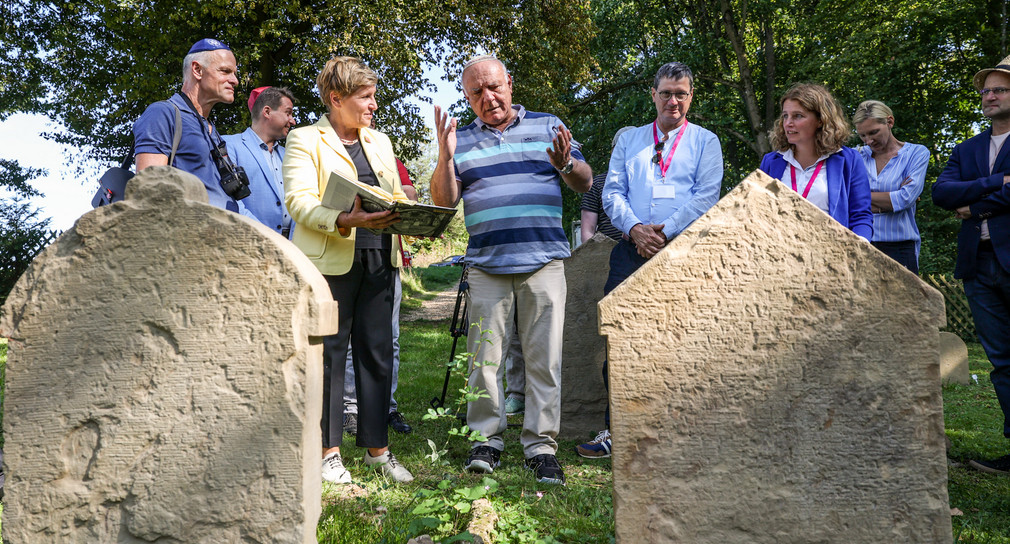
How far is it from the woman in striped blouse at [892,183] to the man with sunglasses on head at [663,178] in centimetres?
130

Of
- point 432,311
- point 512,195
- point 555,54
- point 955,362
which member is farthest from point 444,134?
point 432,311

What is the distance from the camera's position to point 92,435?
89.5 inches

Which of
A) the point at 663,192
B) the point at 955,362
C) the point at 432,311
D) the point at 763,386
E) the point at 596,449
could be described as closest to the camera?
the point at 763,386

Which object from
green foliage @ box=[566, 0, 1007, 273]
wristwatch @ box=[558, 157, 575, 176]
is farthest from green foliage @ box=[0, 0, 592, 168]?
wristwatch @ box=[558, 157, 575, 176]

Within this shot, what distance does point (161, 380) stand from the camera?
225 cm

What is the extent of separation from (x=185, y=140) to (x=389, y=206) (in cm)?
110

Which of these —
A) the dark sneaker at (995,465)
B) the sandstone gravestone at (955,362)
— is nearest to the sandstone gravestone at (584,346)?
the dark sneaker at (995,465)

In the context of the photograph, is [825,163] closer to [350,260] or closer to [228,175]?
[350,260]

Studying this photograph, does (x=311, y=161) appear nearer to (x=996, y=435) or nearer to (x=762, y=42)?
(x=996, y=435)

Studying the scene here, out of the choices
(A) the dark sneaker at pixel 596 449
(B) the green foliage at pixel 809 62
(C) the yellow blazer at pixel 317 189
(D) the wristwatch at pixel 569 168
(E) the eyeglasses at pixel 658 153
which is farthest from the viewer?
(B) the green foliage at pixel 809 62

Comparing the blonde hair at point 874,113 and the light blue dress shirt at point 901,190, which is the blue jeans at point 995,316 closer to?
the light blue dress shirt at point 901,190

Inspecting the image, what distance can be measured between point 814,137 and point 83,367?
343 centimetres

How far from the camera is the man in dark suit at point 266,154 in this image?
169 inches

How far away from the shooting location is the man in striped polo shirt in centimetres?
362
